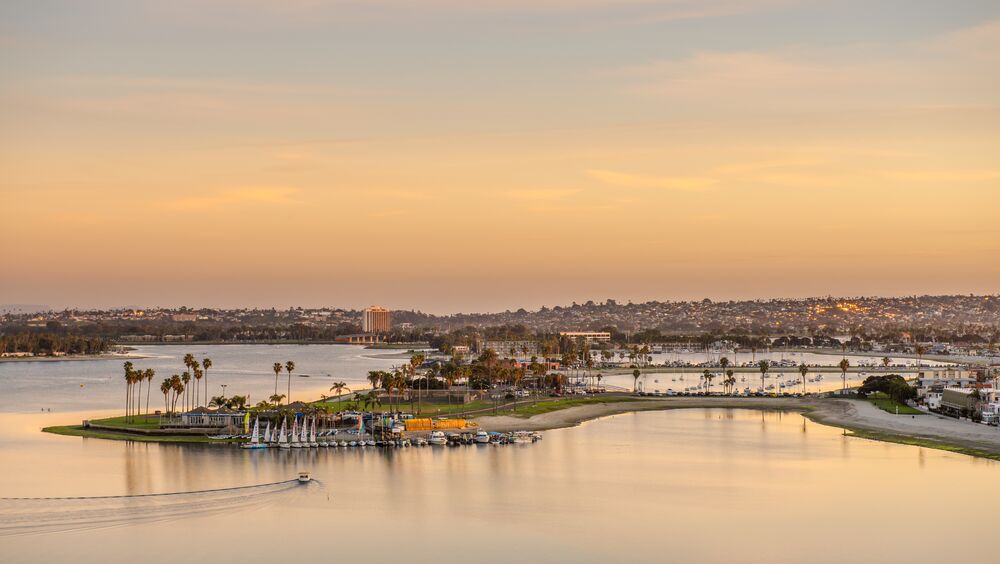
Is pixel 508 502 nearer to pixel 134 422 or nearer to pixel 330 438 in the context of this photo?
pixel 330 438

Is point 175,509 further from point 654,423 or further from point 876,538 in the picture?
point 654,423

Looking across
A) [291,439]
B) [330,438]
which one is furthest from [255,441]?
[330,438]

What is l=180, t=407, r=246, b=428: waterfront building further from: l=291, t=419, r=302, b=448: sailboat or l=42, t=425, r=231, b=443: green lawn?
l=291, t=419, r=302, b=448: sailboat

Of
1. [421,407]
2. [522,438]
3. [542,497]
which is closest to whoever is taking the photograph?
[542,497]

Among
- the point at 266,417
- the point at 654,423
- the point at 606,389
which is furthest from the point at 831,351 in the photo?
the point at 266,417

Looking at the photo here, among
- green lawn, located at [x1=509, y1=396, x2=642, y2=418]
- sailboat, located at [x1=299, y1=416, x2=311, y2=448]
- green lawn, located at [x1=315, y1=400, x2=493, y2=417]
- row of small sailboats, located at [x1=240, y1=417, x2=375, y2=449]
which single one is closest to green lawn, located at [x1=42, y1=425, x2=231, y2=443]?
row of small sailboats, located at [x1=240, y1=417, x2=375, y2=449]

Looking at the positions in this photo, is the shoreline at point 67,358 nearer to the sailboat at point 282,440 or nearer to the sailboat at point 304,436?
the sailboat at point 304,436

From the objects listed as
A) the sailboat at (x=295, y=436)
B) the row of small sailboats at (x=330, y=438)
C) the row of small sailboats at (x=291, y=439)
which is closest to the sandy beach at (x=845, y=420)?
the row of small sailboats at (x=330, y=438)
